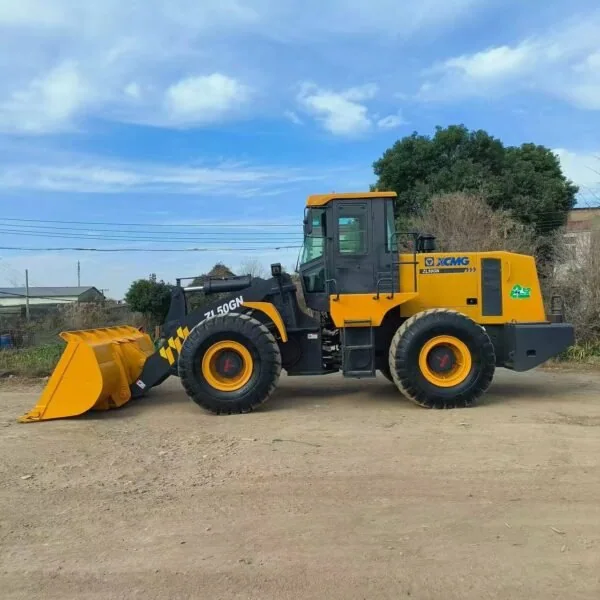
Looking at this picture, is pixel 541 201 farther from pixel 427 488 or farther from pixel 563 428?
pixel 427 488

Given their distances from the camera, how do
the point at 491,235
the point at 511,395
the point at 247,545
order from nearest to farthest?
the point at 247,545
the point at 511,395
the point at 491,235

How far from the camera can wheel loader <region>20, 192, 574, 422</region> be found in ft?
29.0

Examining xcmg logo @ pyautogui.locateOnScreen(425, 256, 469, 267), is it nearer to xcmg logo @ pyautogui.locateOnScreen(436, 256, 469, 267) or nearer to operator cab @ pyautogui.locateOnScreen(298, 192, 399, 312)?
xcmg logo @ pyautogui.locateOnScreen(436, 256, 469, 267)

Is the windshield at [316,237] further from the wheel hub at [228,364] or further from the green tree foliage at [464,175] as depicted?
the green tree foliage at [464,175]

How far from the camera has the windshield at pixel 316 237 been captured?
9.39 m

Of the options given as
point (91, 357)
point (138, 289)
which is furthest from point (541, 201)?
point (91, 357)

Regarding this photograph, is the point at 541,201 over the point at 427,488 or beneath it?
over

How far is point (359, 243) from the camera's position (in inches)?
366

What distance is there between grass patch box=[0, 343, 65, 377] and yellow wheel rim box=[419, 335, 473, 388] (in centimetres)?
863

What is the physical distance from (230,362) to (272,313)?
39.1 inches

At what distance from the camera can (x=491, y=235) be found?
19859 mm

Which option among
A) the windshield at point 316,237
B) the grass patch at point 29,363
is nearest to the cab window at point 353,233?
the windshield at point 316,237

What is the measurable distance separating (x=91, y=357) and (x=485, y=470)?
535 cm

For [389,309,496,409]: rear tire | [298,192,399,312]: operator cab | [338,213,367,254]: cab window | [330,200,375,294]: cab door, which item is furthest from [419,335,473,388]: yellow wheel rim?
[338,213,367,254]: cab window
